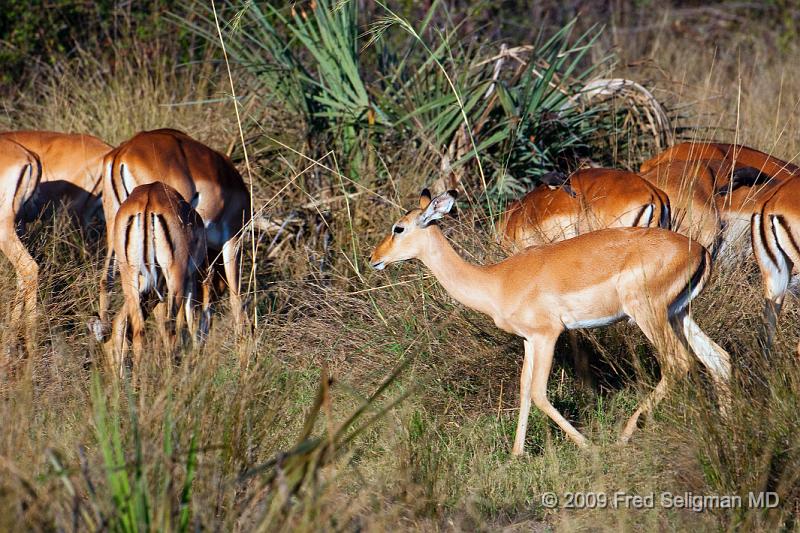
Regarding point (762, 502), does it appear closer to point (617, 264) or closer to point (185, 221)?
point (617, 264)

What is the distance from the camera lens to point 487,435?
442 centimetres

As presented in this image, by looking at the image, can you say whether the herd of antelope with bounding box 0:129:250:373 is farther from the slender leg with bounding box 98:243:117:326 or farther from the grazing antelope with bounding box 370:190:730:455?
the grazing antelope with bounding box 370:190:730:455

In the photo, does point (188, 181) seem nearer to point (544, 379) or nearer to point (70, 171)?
point (70, 171)

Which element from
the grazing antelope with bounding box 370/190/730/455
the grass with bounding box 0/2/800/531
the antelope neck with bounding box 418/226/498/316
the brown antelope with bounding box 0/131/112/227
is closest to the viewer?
the grass with bounding box 0/2/800/531

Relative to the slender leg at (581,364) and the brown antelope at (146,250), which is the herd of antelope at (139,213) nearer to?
the brown antelope at (146,250)

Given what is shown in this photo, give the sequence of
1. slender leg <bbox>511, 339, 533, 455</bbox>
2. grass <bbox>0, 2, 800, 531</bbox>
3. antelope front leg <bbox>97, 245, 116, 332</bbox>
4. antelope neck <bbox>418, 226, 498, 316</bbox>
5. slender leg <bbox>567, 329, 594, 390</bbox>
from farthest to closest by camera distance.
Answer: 1. antelope front leg <bbox>97, 245, 116, 332</bbox>
2. slender leg <bbox>567, 329, 594, 390</bbox>
3. antelope neck <bbox>418, 226, 498, 316</bbox>
4. slender leg <bbox>511, 339, 533, 455</bbox>
5. grass <bbox>0, 2, 800, 531</bbox>

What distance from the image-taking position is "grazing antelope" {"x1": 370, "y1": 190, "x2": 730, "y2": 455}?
414 centimetres

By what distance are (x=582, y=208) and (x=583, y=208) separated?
27mm

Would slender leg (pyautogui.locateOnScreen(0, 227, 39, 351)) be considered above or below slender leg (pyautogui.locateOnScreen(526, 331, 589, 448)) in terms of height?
above

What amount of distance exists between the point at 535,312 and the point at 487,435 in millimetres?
612

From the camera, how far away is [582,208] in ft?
17.9

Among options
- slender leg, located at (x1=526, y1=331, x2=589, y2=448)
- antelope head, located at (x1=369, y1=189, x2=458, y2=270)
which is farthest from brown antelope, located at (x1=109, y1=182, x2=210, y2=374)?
slender leg, located at (x1=526, y1=331, x2=589, y2=448)

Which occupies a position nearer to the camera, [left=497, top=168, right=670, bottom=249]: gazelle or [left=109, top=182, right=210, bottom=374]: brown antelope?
[left=109, top=182, right=210, bottom=374]: brown antelope

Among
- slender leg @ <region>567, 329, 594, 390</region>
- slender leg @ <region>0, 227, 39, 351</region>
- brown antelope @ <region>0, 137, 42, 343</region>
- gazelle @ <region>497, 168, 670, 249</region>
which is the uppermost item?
brown antelope @ <region>0, 137, 42, 343</region>
